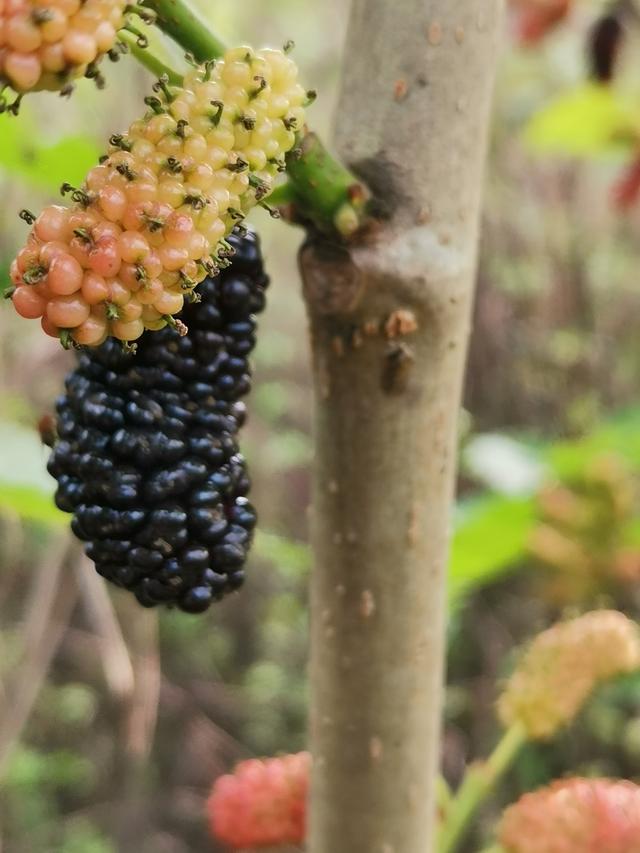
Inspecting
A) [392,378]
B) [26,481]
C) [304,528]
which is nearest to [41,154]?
[26,481]

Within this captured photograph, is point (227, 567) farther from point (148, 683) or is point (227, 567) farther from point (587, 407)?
point (587, 407)

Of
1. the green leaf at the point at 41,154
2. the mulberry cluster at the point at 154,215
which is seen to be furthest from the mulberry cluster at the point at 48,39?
the green leaf at the point at 41,154

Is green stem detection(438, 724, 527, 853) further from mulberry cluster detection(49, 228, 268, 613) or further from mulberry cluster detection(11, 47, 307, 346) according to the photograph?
mulberry cluster detection(11, 47, 307, 346)

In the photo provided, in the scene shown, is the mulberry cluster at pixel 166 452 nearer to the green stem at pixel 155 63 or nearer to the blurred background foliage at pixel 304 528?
the green stem at pixel 155 63

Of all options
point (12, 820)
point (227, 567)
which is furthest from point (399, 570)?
point (12, 820)

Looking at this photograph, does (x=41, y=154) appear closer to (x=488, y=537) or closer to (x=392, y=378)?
(x=392, y=378)
